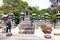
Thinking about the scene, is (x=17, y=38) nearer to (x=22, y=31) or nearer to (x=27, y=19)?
(x=22, y=31)

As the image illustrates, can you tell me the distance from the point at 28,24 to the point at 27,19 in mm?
1765

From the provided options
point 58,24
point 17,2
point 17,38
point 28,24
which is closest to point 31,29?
point 28,24

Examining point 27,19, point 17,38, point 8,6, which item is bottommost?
point 17,38

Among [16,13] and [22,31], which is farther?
[16,13]

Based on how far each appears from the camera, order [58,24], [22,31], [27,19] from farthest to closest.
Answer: [58,24] < [27,19] < [22,31]

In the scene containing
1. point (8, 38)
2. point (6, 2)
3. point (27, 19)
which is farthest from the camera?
point (6, 2)

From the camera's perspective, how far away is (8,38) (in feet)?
56.9

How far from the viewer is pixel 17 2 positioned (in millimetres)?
58125

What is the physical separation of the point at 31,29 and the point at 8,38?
18.6 ft

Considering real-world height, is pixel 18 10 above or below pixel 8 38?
above

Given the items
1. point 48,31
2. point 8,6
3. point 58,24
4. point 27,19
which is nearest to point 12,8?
point 8,6

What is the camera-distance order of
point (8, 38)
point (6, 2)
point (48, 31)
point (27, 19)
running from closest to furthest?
point (8, 38)
point (48, 31)
point (27, 19)
point (6, 2)

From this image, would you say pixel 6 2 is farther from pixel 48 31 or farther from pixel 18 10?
pixel 48 31

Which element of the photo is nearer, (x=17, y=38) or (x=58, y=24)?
(x=17, y=38)
